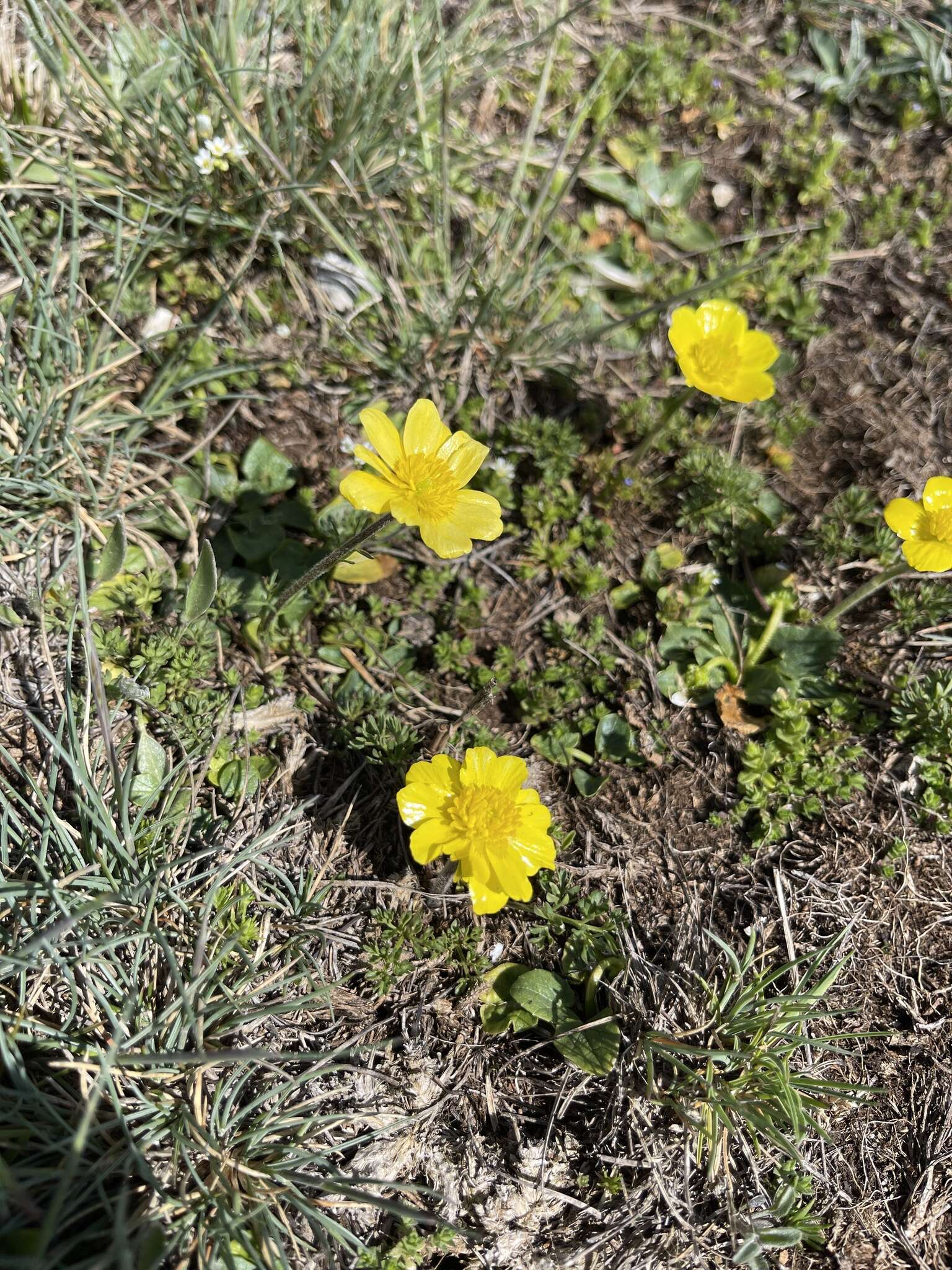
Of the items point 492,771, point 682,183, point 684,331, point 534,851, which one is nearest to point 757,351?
point 684,331

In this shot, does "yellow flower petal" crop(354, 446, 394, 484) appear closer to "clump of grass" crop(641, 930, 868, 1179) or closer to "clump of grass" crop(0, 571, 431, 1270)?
"clump of grass" crop(0, 571, 431, 1270)

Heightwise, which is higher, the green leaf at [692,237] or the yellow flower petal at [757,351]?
the green leaf at [692,237]

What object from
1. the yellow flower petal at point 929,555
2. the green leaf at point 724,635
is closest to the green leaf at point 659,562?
the green leaf at point 724,635

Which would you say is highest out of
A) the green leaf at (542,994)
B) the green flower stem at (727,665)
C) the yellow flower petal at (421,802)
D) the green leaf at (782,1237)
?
the yellow flower petal at (421,802)

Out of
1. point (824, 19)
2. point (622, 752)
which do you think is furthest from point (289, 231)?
point (824, 19)

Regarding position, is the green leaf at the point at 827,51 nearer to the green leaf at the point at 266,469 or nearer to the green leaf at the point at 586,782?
the green leaf at the point at 266,469
